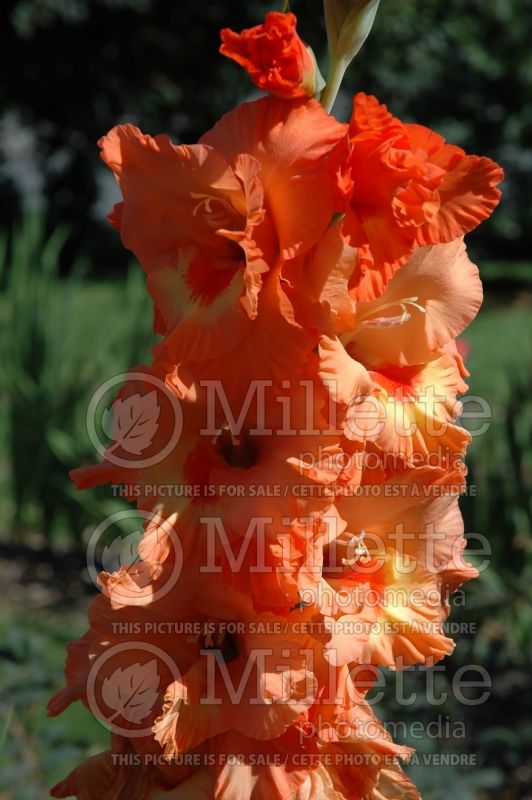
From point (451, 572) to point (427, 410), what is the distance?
0.23 m

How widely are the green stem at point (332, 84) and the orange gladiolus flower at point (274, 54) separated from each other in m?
0.08

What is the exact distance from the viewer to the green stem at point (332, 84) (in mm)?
1013

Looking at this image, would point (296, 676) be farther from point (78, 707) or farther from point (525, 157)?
point (525, 157)

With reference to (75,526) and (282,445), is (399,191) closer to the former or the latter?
(282,445)

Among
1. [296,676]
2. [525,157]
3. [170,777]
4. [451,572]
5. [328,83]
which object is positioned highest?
[525,157]

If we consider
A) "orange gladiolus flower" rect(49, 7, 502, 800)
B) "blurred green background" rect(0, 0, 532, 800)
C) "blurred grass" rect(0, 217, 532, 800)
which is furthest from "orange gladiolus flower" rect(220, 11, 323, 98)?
"blurred grass" rect(0, 217, 532, 800)

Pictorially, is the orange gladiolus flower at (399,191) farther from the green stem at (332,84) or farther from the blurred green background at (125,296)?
the blurred green background at (125,296)

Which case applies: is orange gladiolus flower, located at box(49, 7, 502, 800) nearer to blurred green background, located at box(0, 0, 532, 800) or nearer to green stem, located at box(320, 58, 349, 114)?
green stem, located at box(320, 58, 349, 114)

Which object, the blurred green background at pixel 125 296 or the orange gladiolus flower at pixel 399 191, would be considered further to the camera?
the blurred green background at pixel 125 296

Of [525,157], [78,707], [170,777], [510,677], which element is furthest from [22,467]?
[525,157]

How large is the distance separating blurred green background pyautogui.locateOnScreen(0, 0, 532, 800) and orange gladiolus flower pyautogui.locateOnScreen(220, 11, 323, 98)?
2.92 ft

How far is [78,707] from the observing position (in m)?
2.24

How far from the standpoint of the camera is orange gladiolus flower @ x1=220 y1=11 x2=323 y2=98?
2.98 ft

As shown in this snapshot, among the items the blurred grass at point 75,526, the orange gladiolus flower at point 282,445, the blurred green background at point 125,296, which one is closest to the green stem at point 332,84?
the orange gladiolus flower at point 282,445
